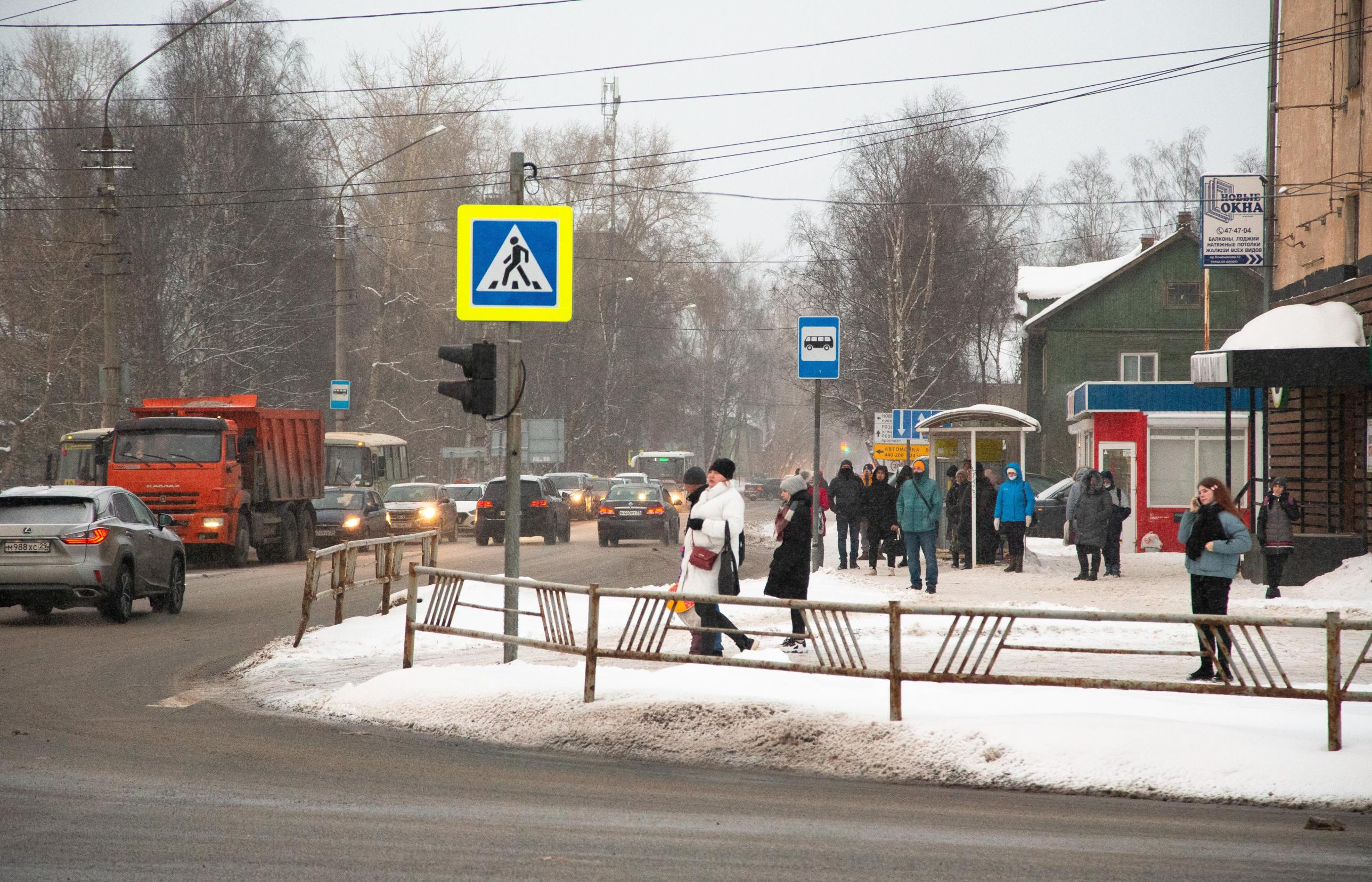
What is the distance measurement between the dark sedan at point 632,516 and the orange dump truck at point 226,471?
23.9 ft

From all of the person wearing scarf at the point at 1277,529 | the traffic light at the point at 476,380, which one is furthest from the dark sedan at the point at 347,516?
the traffic light at the point at 476,380

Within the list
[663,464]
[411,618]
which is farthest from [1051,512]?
[663,464]

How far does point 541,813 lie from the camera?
646 cm

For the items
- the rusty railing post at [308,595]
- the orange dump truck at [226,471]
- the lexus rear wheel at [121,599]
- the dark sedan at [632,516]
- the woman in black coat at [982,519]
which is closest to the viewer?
the rusty railing post at [308,595]

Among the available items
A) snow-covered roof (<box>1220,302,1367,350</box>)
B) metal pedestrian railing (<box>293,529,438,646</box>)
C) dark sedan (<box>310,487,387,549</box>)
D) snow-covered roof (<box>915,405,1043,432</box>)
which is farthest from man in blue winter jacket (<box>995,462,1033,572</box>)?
dark sedan (<box>310,487,387,549</box>)

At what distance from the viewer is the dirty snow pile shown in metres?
7.43

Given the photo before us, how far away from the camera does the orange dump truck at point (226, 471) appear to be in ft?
80.2

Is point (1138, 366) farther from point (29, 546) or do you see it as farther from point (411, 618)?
point (411, 618)

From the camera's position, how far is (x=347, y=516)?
3041cm

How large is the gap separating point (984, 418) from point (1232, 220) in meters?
5.31

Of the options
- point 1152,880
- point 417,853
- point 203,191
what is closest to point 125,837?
point 417,853

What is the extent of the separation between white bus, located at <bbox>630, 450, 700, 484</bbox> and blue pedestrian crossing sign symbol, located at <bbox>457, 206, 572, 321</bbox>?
207 ft

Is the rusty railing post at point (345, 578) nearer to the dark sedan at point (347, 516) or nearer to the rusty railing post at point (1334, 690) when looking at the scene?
the rusty railing post at point (1334, 690)

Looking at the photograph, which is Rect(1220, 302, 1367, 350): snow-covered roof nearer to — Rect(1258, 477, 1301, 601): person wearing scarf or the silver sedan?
Rect(1258, 477, 1301, 601): person wearing scarf
